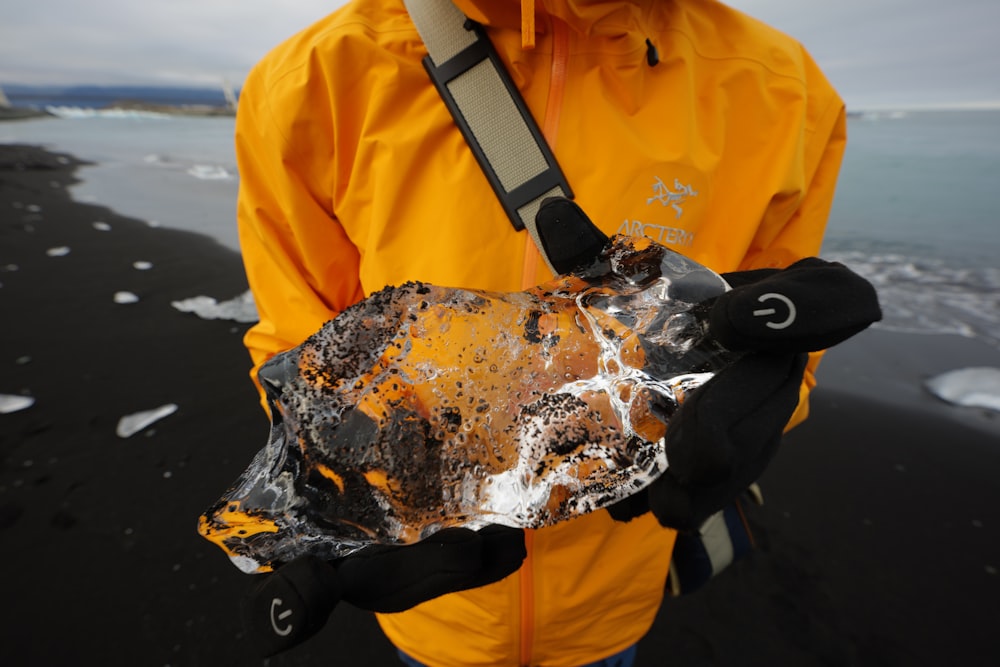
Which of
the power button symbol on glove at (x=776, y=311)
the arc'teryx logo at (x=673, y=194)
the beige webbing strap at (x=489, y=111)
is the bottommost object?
the power button symbol on glove at (x=776, y=311)

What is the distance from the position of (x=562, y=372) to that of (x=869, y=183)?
18576 mm

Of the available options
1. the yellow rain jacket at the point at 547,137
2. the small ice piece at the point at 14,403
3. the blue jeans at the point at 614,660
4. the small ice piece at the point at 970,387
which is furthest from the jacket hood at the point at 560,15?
the small ice piece at the point at 970,387

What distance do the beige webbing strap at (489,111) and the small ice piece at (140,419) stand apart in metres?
3.48

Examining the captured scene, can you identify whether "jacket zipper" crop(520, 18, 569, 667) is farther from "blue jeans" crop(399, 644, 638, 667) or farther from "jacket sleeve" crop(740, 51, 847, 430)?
"blue jeans" crop(399, 644, 638, 667)

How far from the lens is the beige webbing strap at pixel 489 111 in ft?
3.33

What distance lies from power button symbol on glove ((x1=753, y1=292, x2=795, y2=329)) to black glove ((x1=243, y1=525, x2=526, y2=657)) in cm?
67

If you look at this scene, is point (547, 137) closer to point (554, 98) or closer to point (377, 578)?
point (554, 98)

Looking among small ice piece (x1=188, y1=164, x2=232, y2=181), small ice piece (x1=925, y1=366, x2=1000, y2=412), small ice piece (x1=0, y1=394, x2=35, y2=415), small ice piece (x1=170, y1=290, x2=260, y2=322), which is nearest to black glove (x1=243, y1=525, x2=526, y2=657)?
small ice piece (x1=0, y1=394, x2=35, y2=415)

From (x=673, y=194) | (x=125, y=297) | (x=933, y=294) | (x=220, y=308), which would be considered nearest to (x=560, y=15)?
(x=673, y=194)

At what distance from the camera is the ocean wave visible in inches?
221

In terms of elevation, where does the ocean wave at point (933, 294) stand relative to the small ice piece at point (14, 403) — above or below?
below

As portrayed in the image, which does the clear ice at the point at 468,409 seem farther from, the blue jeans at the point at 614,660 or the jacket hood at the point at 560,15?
the blue jeans at the point at 614,660

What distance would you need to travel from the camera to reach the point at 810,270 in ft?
2.46

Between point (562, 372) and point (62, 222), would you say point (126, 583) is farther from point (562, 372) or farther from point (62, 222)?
point (62, 222)
